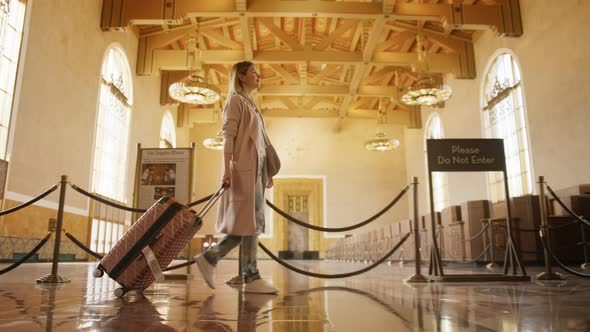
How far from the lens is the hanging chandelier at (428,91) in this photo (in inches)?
393

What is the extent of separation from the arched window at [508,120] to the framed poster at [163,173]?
8.59 m

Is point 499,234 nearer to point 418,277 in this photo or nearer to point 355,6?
point 418,277

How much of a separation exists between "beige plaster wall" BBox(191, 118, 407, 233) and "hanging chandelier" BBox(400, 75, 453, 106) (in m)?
8.77

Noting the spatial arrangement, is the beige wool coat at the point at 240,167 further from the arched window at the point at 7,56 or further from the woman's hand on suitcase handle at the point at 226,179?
the arched window at the point at 7,56

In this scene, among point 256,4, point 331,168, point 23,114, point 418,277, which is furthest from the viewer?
point 331,168

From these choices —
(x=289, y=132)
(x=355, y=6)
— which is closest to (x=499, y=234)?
(x=355, y=6)

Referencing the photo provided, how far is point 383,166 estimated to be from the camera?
1922cm

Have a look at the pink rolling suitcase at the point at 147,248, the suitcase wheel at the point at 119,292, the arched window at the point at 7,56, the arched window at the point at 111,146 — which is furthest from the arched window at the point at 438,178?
the suitcase wheel at the point at 119,292

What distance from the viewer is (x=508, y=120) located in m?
11.0

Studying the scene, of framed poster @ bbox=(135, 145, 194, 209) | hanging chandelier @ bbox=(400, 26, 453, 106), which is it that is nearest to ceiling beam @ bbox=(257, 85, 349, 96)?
hanging chandelier @ bbox=(400, 26, 453, 106)

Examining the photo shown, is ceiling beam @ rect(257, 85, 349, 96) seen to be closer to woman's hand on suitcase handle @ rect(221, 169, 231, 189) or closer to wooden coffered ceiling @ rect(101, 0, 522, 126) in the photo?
wooden coffered ceiling @ rect(101, 0, 522, 126)

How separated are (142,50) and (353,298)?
11.7m

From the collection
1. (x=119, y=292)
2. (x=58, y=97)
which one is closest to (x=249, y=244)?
(x=119, y=292)

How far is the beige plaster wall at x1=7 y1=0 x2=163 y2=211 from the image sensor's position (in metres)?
7.08
